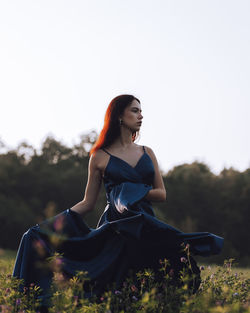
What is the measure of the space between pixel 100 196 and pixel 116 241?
1105 inches

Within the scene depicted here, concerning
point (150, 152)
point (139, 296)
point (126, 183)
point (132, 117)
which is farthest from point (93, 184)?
point (139, 296)

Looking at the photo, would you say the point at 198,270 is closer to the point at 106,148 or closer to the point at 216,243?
the point at 216,243

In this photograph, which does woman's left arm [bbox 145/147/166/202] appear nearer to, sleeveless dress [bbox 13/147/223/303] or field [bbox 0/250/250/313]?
sleeveless dress [bbox 13/147/223/303]

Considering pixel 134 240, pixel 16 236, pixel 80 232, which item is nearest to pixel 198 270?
pixel 134 240

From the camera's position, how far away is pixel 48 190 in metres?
37.4

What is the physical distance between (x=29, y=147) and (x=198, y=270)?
Answer: 37.8 meters

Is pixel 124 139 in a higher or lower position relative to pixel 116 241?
higher

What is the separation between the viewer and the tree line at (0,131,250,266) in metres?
33.3

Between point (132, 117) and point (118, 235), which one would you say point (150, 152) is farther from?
point (118, 235)

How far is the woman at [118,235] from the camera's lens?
5.20 meters

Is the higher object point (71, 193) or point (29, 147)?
point (29, 147)

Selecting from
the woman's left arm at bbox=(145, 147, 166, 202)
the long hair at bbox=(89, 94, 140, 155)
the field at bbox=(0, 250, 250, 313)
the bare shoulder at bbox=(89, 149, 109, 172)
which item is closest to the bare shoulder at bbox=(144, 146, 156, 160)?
the woman's left arm at bbox=(145, 147, 166, 202)

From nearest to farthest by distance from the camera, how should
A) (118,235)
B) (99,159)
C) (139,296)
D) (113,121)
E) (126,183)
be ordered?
(139,296) < (118,235) < (126,183) < (99,159) < (113,121)

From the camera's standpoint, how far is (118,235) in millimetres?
5363
